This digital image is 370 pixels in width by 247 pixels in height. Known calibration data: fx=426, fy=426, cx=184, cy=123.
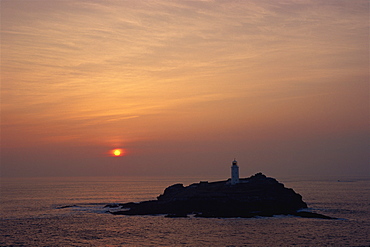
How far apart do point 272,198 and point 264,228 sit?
22.0 m

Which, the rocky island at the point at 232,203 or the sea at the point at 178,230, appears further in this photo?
the rocky island at the point at 232,203

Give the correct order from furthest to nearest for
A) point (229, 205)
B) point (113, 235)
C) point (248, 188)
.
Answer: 1. point (248, 188)
2. point (229, 205)
3. point (113, 235)

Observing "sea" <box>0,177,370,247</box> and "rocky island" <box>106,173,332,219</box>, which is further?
"rocky island" <box>106,173,332,219</box>

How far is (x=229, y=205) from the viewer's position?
89688 millimetres

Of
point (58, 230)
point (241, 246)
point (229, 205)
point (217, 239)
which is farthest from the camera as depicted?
point (229, 205)

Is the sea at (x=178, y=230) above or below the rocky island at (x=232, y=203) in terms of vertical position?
below

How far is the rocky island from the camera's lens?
289 feet

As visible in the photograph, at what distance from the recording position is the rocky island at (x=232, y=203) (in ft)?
289

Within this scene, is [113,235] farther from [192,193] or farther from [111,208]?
[111,208]

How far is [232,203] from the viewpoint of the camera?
296 feet

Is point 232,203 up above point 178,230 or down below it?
above

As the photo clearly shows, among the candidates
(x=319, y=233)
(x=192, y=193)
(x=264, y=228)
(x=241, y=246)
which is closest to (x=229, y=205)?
(x=192, y=193)

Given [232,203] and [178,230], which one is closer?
[178,230]

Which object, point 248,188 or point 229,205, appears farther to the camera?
point 248,188
